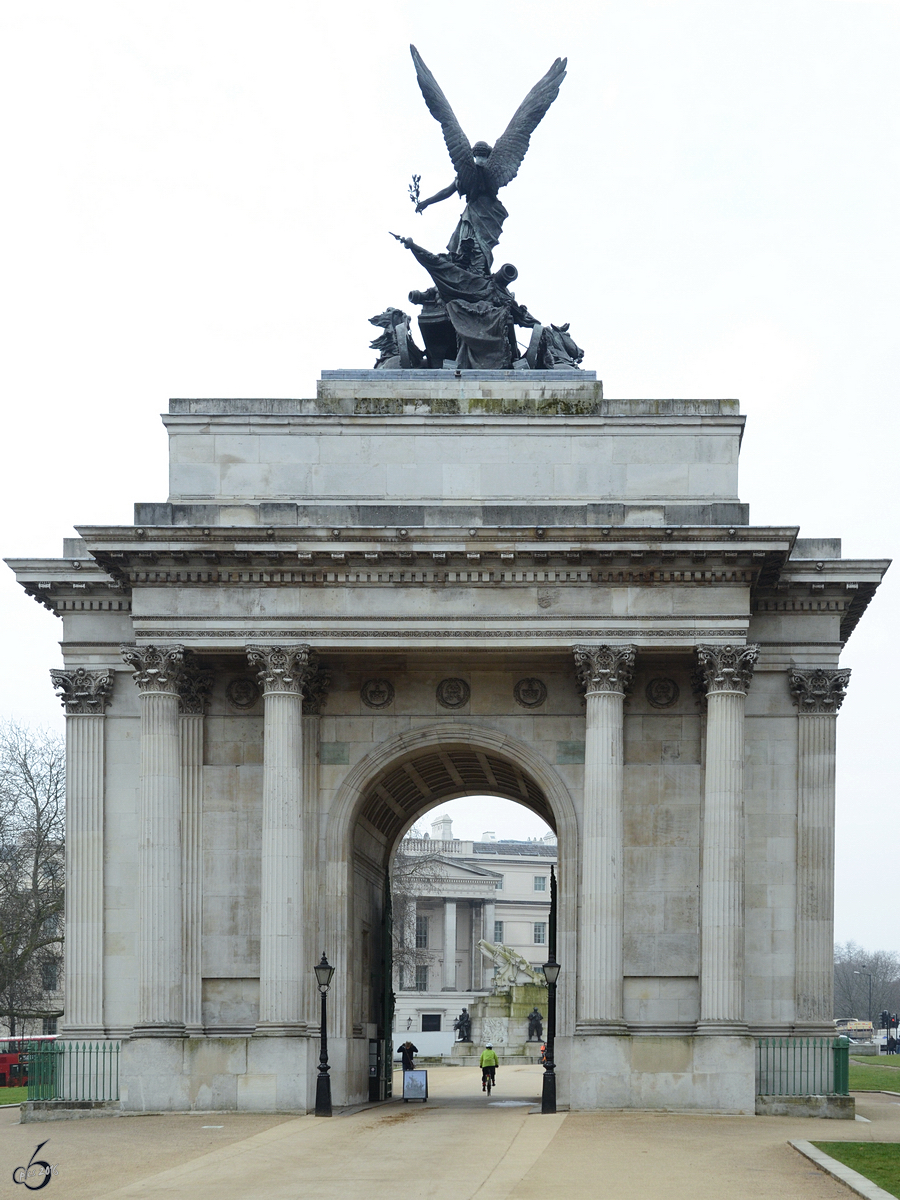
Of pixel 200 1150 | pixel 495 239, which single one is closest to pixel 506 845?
pixel 495 239

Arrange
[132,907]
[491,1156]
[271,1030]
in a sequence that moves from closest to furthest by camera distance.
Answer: [491,1156] → [271,1030] → [132,907]

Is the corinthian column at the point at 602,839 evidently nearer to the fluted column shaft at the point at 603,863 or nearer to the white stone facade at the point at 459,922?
the fluted column shaft at the point at 603,863

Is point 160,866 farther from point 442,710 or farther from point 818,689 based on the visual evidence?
point 818,689

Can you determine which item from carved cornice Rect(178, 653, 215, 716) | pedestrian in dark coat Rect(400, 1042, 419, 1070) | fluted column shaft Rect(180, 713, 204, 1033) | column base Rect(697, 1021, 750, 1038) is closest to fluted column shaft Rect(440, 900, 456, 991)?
pedestrian in dark coat Rect(400, 1042, 419, 1070)

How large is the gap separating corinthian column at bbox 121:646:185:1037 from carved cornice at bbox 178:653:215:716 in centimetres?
46

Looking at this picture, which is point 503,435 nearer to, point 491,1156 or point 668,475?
point 668,475

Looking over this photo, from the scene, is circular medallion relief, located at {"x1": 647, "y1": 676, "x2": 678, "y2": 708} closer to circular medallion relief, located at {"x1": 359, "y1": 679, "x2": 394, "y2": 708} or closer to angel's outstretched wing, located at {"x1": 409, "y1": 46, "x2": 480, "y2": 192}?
circular medallion relief, located at {"x1": 359, "y1": 679, "x2": 394, "y2": 708}

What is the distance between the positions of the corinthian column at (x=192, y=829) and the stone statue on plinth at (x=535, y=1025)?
5132 cm

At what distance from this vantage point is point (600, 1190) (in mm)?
24812

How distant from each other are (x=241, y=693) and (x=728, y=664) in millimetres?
11541

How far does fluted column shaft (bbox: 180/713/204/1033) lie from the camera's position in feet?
138

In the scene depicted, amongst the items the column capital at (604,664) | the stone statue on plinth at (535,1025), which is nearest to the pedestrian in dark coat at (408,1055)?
the column capital at (604,664)

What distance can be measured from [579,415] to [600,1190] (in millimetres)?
23309

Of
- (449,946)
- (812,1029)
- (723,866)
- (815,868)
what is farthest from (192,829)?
(449,946)
